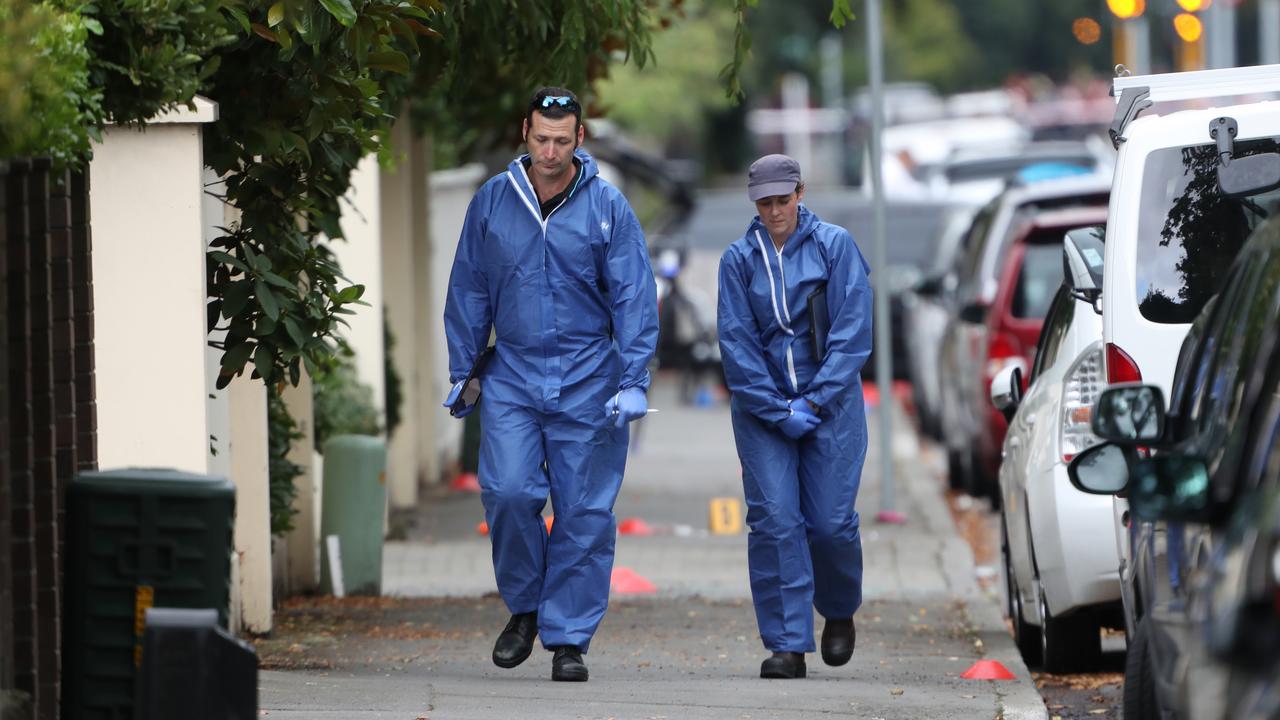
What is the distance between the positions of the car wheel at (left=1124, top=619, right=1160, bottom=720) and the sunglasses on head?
2671 millimetres

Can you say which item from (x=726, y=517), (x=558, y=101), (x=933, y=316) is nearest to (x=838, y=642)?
(x=558, y=101)

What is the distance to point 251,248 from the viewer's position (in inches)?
307

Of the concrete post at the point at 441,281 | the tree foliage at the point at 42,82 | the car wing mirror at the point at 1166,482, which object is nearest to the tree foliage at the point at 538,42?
the tree foliage at the point at 42,82

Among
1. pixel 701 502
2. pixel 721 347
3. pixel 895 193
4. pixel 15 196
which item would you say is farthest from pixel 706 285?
pixel 15 196


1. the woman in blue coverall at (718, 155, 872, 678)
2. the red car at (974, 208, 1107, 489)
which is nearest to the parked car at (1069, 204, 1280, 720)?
the woman in blue coverall at (718, 155, 872, 678)

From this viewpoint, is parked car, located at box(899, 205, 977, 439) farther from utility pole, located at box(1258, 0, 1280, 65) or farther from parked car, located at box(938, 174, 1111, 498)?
utility pole, located at box(1258, 0, 1280, 65)

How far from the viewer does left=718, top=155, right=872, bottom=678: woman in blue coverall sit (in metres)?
7.73

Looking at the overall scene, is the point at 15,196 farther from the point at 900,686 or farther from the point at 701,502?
the point at 701,502

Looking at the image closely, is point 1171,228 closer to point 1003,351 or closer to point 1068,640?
point 1068,640

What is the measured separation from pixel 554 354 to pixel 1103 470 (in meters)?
2.24

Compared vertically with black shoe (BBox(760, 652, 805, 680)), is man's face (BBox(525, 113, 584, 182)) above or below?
above

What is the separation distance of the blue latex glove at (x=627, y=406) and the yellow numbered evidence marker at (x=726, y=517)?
601 centimetres

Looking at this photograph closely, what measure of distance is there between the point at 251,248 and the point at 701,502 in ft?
24.8

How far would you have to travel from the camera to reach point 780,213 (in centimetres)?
777
